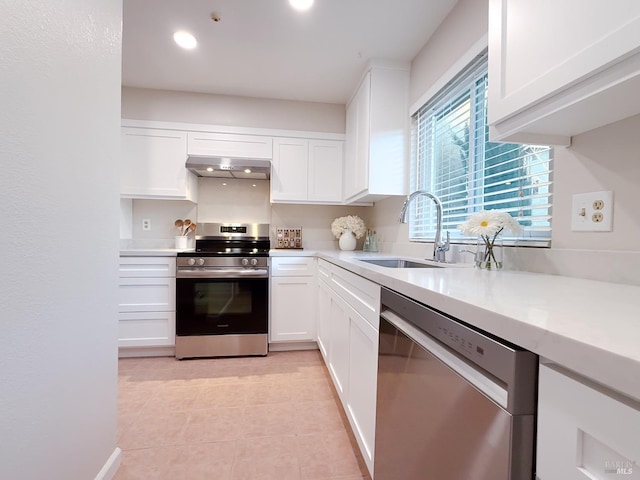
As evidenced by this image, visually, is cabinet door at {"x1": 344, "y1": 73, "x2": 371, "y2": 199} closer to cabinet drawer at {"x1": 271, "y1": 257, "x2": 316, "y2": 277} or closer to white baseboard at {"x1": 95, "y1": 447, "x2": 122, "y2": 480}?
cabinet drawer at {"x1": 271, "y1": 257, "x2": 316, "y2": 277}

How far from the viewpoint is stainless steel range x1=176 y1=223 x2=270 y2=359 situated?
2467 millimetres

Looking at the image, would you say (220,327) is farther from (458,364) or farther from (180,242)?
(458,364)

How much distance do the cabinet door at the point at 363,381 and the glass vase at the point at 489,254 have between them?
58cm

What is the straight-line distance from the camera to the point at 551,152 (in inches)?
44.6

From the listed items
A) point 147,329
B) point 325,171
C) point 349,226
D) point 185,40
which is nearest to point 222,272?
point 147,329

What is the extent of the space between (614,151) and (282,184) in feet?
7.81

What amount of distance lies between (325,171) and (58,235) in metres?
2.33

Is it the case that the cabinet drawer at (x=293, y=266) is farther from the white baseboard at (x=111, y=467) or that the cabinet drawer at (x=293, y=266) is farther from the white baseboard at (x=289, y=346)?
the white baseboard at (x=111, y=467)

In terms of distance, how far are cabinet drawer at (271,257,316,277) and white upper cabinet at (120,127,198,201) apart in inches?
42.4

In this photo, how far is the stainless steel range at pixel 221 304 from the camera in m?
2.47

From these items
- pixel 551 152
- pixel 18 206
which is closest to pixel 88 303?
pixel 18 206

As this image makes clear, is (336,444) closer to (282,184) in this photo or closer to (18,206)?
(18,206)

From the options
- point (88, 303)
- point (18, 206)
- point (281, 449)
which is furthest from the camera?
point (281, 449)

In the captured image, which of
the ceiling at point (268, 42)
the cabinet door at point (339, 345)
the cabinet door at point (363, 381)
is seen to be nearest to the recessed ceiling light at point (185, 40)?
the ceiling at point (268, 42)
